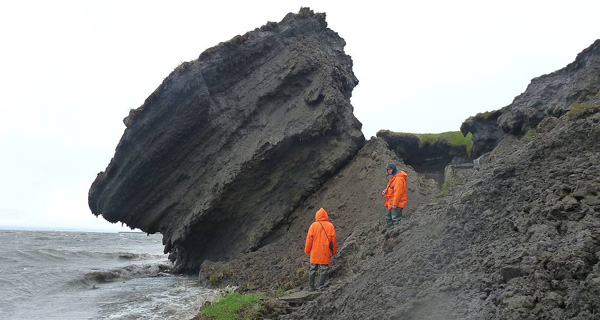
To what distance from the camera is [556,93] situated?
53.4 feet

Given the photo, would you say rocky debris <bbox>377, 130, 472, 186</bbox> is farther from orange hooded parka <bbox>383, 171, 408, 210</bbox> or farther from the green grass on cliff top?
orange hooded parka <bbox>383, 171, 408, 210</bbox>

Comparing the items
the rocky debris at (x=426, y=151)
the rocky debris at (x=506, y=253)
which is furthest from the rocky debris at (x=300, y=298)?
the rocky debris at (x=426, y=151)

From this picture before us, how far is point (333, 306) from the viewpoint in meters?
7.46

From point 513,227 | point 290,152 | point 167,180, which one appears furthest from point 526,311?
point 167,180

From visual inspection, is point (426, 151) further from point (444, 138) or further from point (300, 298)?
point (300, 298)

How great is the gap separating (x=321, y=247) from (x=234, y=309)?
2342 mm

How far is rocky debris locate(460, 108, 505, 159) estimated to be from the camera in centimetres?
2267

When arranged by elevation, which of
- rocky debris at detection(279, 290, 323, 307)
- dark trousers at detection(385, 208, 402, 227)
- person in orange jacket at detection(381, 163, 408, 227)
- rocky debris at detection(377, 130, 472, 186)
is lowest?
rocky debris at detection(279, 290, 323, 307)

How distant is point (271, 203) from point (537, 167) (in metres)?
12.0

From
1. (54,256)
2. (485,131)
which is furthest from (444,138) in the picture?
(54,256)

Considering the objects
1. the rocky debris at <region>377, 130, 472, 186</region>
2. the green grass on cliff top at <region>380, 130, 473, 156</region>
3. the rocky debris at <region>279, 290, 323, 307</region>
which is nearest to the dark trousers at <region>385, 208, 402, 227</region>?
the rocky debris at <region>279, 290, 323, 307</region>

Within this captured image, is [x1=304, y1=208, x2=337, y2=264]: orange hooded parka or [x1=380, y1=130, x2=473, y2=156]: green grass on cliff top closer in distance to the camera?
[x1=304, y1=208, x2=337, y2=264]: orange hooded parka

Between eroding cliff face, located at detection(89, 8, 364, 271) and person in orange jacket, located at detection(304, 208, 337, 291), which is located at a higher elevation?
eroding cliff face, located at detection(89, 8, 364, 271)

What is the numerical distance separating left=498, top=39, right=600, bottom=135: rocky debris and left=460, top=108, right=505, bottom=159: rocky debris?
5099 mm
